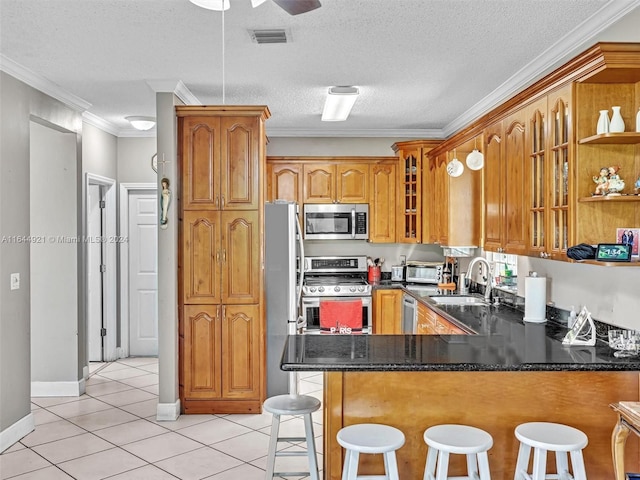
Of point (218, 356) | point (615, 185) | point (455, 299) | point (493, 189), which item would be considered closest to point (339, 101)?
point (493, 189)

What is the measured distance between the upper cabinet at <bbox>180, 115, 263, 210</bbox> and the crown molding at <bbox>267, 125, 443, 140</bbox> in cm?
205

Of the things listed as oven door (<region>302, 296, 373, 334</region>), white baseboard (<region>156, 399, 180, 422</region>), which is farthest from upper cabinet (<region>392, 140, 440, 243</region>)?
white baseboard (<region>156, 399, 180, 422</region>)

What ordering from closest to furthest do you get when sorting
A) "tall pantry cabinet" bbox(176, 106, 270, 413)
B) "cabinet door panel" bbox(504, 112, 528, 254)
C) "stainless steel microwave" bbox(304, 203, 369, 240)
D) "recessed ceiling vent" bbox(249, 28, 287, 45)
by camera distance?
1. "recessed ceiling vent" bbox(249, 28, 287, 45)
2. "cabinet door panel" bbox(504, 112, 528, 254)
3. "tall pantry cabinet" bbox(176, 106, 270, 413)
4. "stainless steel microwave" bbox(304, 203, 369, 240)

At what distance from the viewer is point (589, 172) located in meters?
2.83

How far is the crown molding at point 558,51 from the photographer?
9.49 feet

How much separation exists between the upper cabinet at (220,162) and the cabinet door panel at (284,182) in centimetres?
194

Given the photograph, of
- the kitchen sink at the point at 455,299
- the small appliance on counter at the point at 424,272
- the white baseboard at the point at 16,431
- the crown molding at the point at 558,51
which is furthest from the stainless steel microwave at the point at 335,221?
the white baseboard at the point at 16,431

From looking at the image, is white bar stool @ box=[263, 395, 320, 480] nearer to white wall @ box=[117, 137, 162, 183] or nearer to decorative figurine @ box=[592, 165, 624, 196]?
decorative figurine @ box=[592, 165, 624, 196]

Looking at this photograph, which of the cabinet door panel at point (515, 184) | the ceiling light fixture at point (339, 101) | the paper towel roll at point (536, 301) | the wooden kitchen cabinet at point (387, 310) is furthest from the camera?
the wooden kitchen cabinet at point (387, 310)

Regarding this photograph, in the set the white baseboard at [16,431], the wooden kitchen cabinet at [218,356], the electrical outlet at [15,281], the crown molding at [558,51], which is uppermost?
the crown molding at [558,51]

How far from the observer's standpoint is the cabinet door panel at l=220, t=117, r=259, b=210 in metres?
4.45

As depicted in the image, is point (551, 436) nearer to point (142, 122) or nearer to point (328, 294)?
point (328, 294)

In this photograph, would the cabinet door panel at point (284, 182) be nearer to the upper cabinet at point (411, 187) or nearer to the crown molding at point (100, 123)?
the upper cabinet at point (411, 187)

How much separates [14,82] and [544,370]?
396 centimetres
